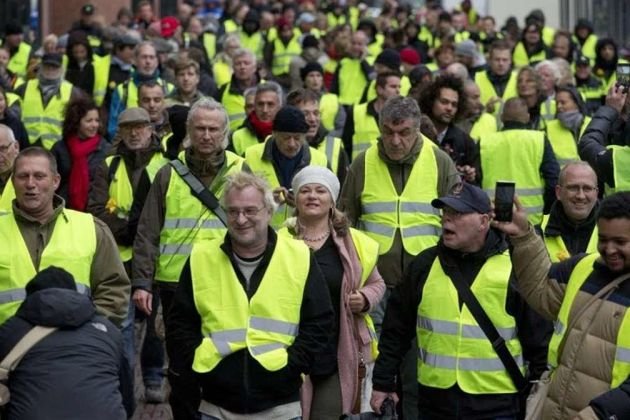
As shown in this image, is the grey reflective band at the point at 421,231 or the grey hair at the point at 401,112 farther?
the grey hair at the point at 401,112

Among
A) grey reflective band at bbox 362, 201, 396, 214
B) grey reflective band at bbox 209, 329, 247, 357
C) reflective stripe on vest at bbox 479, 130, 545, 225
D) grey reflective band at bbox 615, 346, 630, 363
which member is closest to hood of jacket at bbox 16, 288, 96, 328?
grey reflective band at bbox 209, 329, 247, 357

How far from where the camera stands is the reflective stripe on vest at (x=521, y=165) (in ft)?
42.2

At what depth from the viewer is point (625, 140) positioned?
935 cm

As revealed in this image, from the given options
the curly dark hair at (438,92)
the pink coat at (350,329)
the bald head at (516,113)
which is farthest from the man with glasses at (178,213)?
the bald head at (516,113)

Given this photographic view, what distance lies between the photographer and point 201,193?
10422mm

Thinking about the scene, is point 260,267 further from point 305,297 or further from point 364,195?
point 364,195

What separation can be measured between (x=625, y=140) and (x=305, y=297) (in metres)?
2.08

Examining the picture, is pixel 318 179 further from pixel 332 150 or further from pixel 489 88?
pixel 489 88

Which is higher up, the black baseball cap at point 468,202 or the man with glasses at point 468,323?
the black baseball cap at point 468,202

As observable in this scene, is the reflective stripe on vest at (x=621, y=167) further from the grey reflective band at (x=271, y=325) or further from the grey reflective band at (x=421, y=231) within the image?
the grey reflective band at (x=421, y=231)

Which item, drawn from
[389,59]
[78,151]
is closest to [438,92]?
[78,151]

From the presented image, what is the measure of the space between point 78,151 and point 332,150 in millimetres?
1860

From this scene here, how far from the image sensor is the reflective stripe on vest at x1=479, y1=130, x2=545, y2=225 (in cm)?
1287

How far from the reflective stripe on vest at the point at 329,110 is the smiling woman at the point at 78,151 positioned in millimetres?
4064
